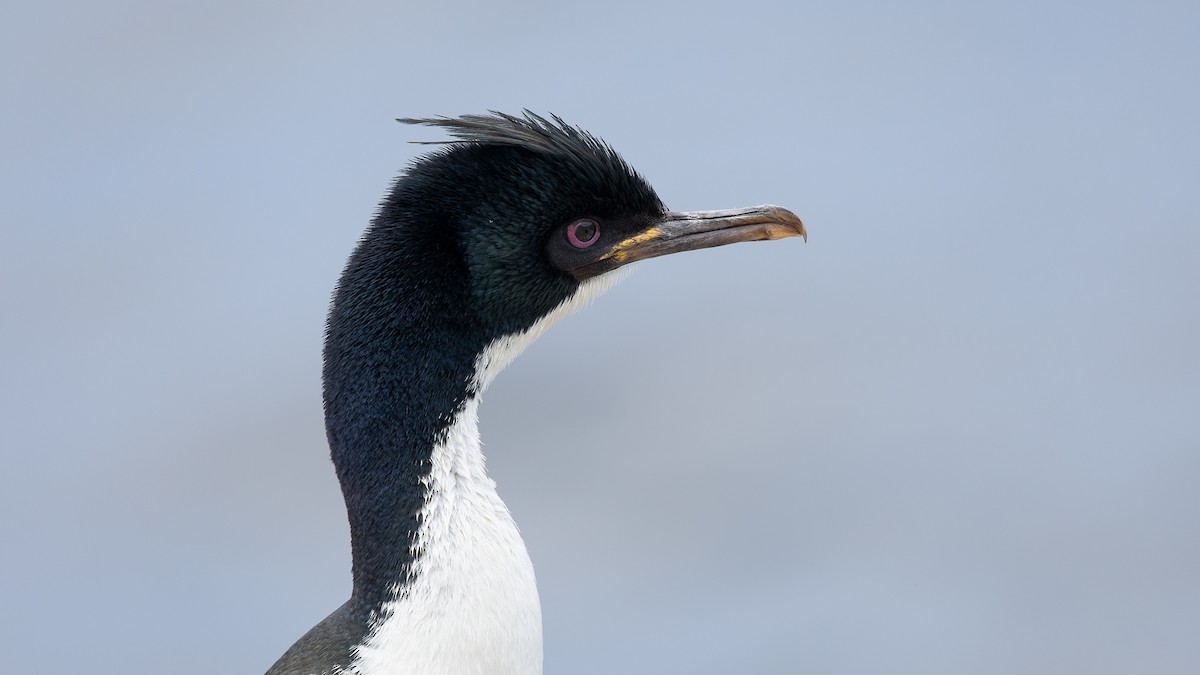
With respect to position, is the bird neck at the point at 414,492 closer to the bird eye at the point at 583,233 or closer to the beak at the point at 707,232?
the bird eye at the point at 583,233

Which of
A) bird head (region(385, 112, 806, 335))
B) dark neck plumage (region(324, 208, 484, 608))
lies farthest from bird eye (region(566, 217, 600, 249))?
dark neck plumage (region(324, 208, 484, 608))

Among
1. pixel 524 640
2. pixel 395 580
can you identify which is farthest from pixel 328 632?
pixel 524 640

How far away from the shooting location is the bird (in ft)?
9.57

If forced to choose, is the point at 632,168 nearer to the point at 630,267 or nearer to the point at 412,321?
the point at 630,267

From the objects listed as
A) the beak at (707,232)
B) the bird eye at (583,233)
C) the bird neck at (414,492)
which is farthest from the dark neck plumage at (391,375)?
the beak at (707,232)

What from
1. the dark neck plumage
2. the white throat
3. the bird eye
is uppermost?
the bird eye

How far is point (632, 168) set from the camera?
3256 mm

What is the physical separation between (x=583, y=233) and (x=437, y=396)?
0.53 m

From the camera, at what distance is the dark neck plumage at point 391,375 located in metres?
2.92

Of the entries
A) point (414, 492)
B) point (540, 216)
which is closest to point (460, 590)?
point (414, 492)

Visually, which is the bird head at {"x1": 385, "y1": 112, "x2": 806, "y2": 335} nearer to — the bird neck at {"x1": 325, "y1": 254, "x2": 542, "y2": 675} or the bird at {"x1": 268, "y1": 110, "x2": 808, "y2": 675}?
the bird at {"x1": 268, "y1": 110, "x2": 808, "y2": 675}

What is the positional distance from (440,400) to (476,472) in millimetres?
187

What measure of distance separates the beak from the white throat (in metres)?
0.45

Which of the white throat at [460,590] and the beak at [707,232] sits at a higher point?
the beak at [707,232]
